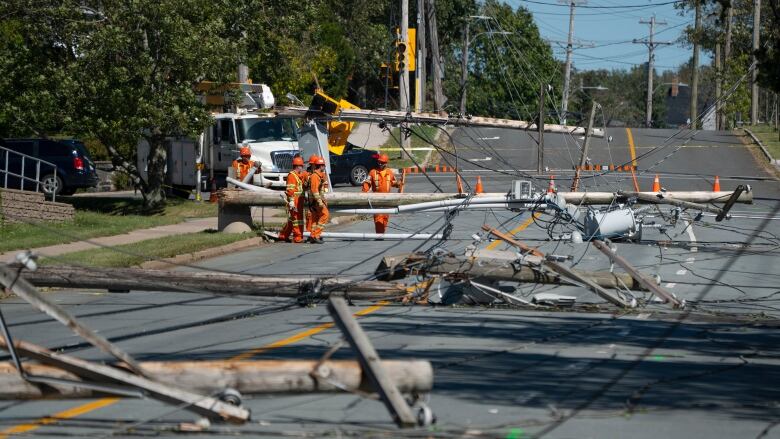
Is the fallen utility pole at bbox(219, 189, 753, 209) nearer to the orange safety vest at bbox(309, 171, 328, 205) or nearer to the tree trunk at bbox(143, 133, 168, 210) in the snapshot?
the orange safety vest at bbox(309, 171, 328, 205)

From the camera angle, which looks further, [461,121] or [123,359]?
[461,121]

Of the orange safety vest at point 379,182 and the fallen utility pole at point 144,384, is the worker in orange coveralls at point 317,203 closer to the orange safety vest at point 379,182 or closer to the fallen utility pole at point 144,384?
the orange safety vest at point 379,182

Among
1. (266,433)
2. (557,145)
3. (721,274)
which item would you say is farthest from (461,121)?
(557,145)

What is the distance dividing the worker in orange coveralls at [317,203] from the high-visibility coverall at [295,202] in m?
0.21

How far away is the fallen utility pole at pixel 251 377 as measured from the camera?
7328mm

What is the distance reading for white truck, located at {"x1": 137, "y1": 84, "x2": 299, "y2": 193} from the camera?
1341 inches

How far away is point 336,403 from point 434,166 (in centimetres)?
4227

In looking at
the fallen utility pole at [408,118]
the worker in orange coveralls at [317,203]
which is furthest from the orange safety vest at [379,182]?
the worker in orange coveralls at [317,203]

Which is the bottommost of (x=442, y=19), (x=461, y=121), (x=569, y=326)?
(x=569, y=326)

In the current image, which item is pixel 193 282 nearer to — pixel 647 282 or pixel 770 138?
pixel 647 282

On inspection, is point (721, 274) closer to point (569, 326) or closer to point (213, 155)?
point (569, 326)

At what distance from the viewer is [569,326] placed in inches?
531

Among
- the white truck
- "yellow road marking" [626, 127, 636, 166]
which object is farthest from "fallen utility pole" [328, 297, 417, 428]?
"yellow road marking" [626, 127, 636, 166]

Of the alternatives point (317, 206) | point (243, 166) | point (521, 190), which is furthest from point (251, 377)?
point (243, 166)
